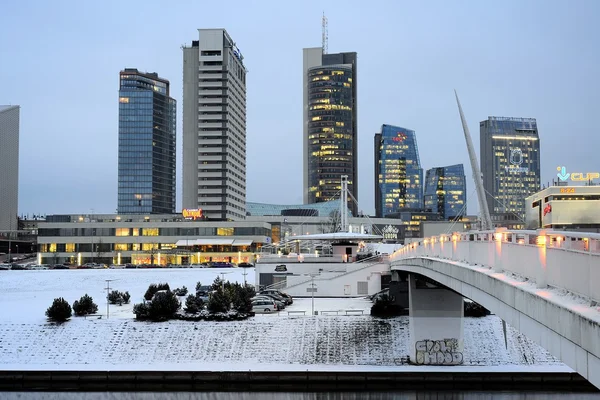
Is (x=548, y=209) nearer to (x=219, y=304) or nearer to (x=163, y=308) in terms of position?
(x=219, y=304)

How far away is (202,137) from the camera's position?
155875mm

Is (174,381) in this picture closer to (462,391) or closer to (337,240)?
(462,391)

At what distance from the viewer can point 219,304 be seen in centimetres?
4450

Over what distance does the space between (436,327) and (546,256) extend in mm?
26317

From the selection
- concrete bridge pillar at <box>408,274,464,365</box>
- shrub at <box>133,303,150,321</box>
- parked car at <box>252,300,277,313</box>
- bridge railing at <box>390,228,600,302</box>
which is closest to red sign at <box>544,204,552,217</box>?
parked car at <box>252,300,277,313</box>

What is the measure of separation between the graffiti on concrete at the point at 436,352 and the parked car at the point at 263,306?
1202 centimetres

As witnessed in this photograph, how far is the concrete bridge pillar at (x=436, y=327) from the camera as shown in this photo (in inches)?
1453

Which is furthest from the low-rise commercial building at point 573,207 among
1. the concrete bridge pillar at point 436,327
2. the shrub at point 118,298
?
the shrub at point 118,298

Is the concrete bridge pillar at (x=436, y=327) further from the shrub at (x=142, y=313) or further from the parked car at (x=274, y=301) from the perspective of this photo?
the shrub at (x=142, y=313)

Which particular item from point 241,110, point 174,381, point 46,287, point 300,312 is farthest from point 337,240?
point 241,110

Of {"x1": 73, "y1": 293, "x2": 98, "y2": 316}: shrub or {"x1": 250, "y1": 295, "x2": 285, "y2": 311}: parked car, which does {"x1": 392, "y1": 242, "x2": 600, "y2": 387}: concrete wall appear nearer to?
{"x1": 250, "y1": 295, "x2": 285, "y2": 311}: parked car

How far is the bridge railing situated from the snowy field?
70.8 ft

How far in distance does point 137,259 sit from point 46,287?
6257cm

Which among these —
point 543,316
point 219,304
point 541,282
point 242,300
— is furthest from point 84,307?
point 543,316
